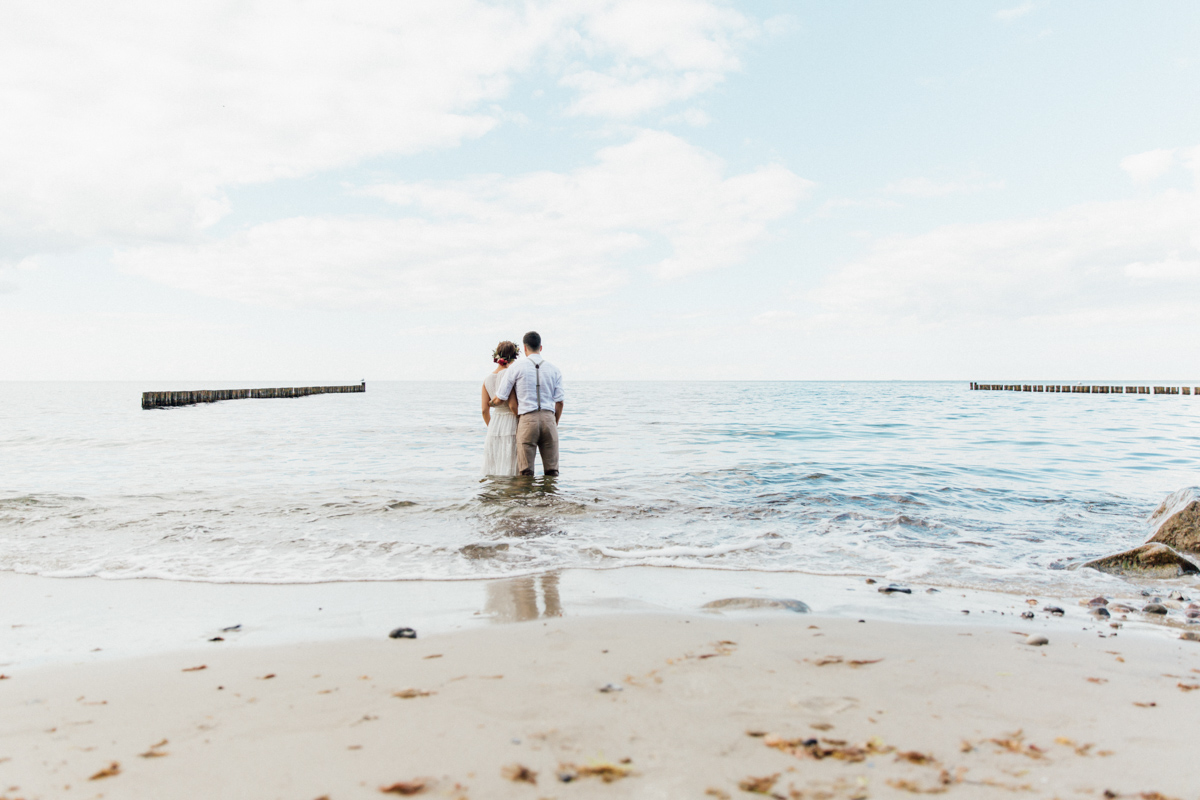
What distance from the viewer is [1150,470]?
1210 cm

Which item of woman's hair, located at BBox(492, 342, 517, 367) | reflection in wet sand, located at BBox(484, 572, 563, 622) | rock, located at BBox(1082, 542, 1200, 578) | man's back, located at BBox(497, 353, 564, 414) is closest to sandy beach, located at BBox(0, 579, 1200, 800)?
reflection in wet sand, located at BBox(484, 572, 563, 622)

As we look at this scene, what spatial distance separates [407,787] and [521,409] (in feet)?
23.5

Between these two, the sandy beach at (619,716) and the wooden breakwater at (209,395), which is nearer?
the sandy beach at (619,716)

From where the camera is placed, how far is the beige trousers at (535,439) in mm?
9242

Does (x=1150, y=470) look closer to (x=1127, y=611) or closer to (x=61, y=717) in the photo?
(x=1127, y=611)

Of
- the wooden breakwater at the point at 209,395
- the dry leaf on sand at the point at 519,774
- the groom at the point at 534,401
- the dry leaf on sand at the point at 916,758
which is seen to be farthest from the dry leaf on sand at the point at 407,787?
the wooden breakwater at the point at 209,395

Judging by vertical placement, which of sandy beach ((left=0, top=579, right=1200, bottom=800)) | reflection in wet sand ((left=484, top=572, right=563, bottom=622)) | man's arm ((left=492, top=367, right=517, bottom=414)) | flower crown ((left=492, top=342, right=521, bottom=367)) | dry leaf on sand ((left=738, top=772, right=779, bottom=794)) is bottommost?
reflection in wet sand ((left=484, top=572, right=563, bottom=622))

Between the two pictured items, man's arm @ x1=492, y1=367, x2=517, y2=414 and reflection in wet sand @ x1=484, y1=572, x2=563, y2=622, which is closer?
reflection in wet sand @ x1=484, y1=572, x2=563, y2=622

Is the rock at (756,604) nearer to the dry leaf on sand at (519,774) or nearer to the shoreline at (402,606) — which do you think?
the shoreline at (402,606)

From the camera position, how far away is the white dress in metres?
9.46

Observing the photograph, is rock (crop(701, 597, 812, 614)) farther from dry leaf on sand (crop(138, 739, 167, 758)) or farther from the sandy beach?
dry leaf on sand (crop(138, 739, 167, 758))

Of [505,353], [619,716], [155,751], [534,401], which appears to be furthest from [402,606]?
[505,353]

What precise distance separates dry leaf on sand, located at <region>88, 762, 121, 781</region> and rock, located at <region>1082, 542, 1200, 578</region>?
6.98m

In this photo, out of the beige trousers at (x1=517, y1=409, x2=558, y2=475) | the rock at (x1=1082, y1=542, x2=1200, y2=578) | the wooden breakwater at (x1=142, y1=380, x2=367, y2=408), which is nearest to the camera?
the rock at (x1=1082, y1=542, x2=1200, y2=578)
